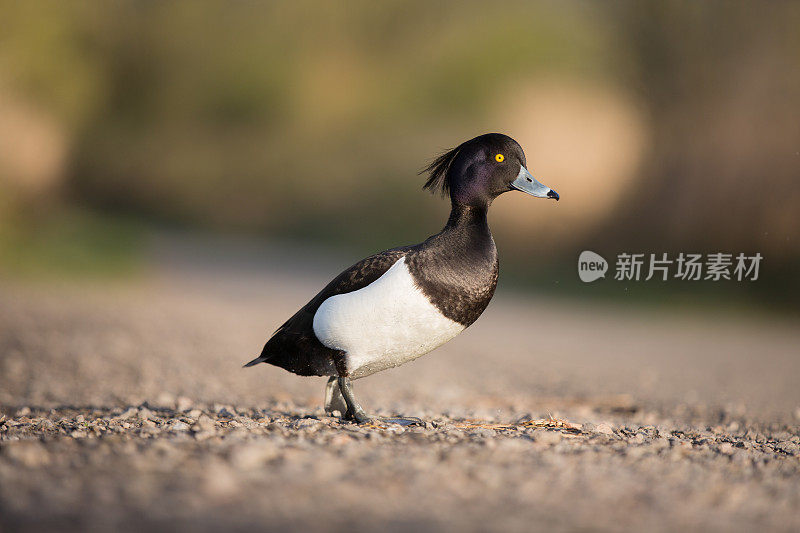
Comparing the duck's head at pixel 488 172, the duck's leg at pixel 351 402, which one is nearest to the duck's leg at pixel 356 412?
the duck's leg at pixel 351 402

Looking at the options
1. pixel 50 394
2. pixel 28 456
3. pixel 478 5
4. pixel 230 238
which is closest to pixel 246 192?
pixel 230 238

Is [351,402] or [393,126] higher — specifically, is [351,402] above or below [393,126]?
below

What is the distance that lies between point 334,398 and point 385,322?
69 cm

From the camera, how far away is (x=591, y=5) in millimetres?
18141

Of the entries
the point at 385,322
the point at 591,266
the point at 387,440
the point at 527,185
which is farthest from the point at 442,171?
the point at 591,266

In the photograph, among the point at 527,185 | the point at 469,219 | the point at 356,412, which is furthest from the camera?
the point at 527,185

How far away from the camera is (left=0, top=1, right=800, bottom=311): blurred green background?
45.5ft

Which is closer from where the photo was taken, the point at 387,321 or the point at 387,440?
the point at 387,440

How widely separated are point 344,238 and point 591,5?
26.1 ft

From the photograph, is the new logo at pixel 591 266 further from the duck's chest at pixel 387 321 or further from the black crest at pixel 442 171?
the duck's chest at pixel 387 321

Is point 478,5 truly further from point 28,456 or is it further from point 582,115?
point 28,456

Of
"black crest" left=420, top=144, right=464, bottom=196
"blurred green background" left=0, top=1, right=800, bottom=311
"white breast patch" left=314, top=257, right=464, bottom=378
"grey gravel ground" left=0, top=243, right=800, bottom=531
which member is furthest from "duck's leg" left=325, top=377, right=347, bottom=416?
"blurred green background" left=0, top=1, right=800, bottom=311

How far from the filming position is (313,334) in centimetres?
424

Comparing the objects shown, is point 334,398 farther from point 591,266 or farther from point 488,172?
point 591,266
